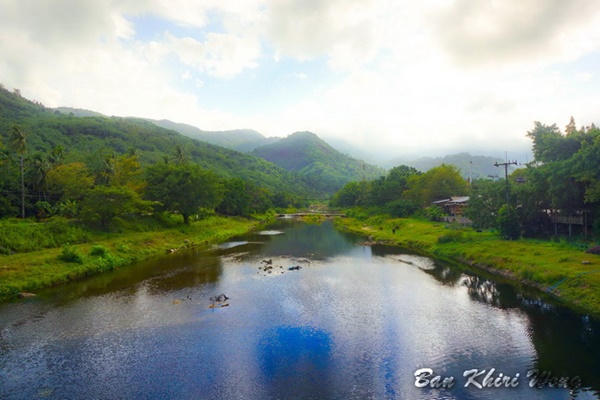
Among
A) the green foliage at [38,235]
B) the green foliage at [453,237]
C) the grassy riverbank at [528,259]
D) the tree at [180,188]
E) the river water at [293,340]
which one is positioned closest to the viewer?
the river water at [293,340]

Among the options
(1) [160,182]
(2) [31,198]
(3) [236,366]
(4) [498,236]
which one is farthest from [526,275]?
(2) [31,198]

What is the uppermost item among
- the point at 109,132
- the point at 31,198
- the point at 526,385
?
the point at 109,132

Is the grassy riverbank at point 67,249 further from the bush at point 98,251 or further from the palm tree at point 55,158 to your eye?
the palm tree at point 55,158

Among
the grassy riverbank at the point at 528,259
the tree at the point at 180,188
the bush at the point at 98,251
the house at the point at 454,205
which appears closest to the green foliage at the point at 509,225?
the grassy riverbank at the point at 528,259

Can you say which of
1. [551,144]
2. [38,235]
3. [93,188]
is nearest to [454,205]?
[551,144]

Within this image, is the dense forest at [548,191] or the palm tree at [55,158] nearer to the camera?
the dense forest at [548,191]

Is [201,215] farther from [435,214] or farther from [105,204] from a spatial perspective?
[435,214]

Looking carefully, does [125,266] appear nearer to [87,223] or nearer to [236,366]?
[87,223]

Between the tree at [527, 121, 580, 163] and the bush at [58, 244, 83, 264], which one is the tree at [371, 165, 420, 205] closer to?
the tree at [527, 121, 580, 163]
